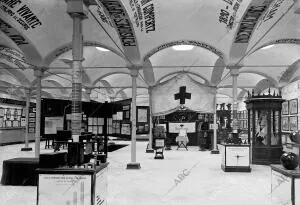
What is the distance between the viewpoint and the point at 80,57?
5965 millimetres

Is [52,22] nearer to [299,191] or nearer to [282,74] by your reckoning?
[299,191]

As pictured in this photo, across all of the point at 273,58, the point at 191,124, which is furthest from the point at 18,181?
the point at 191,124

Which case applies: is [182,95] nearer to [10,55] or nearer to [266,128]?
[266,128]

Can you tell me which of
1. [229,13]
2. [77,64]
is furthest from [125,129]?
[77,64]

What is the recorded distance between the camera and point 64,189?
4.73 meters

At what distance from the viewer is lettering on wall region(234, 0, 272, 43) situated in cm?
790

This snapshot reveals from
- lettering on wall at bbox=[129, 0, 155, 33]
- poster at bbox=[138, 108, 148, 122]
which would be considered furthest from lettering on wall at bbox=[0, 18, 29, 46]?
poster at bbox=[138, 108, 148, 122]

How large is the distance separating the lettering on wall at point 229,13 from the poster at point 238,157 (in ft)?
11.9

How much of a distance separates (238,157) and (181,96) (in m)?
3.67

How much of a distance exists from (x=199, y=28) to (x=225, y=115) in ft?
37.3

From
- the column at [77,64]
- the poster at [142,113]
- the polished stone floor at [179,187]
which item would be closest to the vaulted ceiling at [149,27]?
the column at [77,64]

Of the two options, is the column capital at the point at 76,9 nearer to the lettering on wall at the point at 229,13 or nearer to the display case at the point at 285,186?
the lettering on wall at the point at 229,13

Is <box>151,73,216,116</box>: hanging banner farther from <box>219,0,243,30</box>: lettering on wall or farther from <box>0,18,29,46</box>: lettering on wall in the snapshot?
<box>0,18,29,46</box>: lettering on wall

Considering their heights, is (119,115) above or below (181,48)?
below
